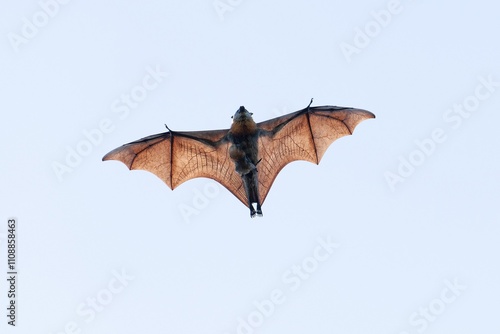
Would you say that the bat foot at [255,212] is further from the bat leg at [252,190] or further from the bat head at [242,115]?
the bat head at [242,115]

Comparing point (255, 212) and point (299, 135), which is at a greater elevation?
point (299, 135)

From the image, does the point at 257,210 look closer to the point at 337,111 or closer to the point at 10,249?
the point at 337,111

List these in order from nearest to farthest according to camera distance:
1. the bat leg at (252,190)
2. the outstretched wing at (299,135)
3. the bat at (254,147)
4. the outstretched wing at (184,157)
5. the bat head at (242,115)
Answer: the bat head at (242,115)
the bat leg at (252,190)
the bat at (254,147)
the outstretched wing at (299,135)
the outstretched wing at (184,157)

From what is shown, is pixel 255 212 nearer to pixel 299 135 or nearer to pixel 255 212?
pixel 255 212

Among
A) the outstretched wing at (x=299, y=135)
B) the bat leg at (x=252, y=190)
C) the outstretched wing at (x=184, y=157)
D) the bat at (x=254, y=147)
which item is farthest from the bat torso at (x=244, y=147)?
the outstretched wing at (x=184, y=157)

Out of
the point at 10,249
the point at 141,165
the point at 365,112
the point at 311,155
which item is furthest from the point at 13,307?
the point at 365,112

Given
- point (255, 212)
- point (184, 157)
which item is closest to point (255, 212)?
point (255, 212)
